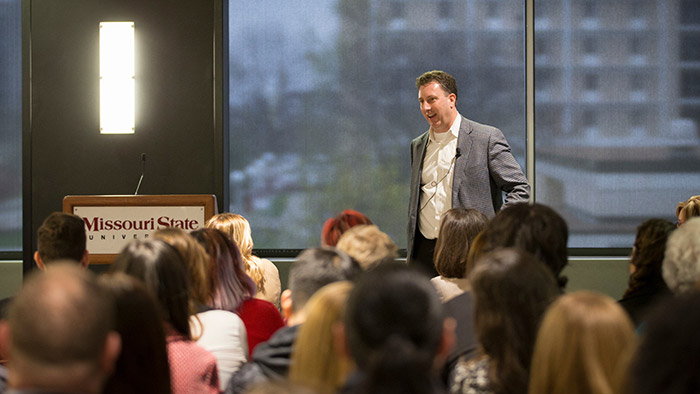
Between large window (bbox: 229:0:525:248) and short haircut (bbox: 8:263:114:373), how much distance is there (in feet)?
11.9

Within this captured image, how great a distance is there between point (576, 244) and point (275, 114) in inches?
81.7

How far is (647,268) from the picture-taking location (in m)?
2.56

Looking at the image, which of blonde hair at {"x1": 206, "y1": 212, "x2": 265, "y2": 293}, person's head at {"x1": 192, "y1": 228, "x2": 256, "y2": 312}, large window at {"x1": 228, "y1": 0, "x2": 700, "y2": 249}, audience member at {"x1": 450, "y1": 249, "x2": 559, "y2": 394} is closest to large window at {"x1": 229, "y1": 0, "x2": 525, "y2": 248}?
large window at {"x1": 228, "y1": 0, "x2": 700, "y2": 249}

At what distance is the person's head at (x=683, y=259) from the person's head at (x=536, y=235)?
0.29 metres

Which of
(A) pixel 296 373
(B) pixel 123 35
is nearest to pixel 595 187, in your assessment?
(B) pixel 123 35

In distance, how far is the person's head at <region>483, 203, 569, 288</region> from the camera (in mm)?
2293

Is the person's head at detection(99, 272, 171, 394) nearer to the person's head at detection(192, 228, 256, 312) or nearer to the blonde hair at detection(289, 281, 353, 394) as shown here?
the blonde hair at detection(289, 281, 353, 394)

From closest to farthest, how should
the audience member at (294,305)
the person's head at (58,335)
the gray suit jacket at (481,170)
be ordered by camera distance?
the person's head at (58,335) → the audience member at (294,305) → the gray suit jacket at (481,170)

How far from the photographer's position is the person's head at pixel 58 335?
1217 millimetres

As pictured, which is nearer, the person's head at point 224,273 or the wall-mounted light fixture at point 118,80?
the person's head at point 224,273

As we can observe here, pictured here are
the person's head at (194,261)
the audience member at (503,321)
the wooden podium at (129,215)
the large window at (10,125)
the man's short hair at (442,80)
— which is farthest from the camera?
the large window at (10,125)

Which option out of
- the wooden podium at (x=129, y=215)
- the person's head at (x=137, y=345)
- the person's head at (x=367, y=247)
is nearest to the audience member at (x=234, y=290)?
the person's head at (x=367, y=247)

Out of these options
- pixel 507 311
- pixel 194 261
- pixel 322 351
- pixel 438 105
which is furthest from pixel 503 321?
pixel 438 105

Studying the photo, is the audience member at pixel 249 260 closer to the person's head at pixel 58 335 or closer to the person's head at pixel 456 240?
the person's head at pixel 456 240
